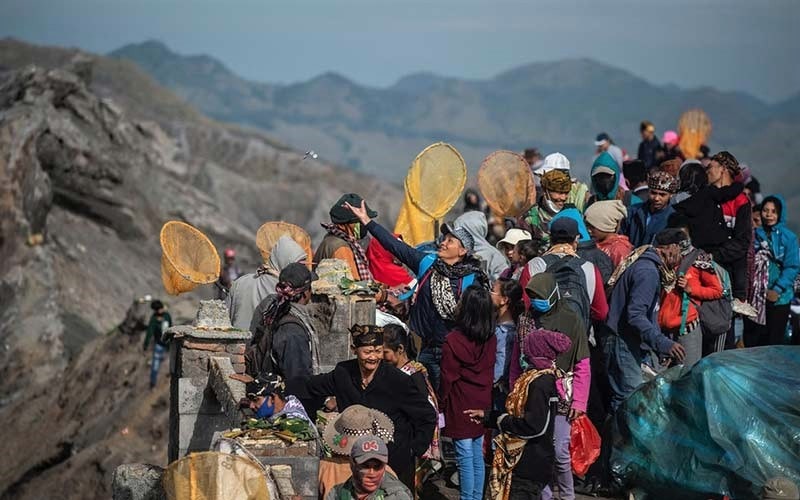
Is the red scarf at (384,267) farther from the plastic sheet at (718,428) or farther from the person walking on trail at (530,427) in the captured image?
the person walking on trail at (530,427)

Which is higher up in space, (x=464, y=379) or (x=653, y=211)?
(x=653, y=211)

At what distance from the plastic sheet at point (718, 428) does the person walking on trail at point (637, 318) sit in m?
0.38

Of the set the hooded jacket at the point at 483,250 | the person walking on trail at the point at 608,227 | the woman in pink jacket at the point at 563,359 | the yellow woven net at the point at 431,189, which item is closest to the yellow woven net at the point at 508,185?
the yellow woven net at the point at 431,189

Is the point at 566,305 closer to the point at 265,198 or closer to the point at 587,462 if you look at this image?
the point at 587,462

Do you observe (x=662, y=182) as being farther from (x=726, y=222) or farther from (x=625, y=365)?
(x=625, y=365)

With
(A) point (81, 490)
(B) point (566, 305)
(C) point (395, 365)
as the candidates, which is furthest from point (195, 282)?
(A) point (81, 490)

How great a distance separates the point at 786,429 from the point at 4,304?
965 inches

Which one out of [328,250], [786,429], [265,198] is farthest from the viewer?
[265,198]

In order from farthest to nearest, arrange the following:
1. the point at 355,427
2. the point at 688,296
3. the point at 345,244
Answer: the point at 345,244 < the point at 688,296 < the point at 355,427

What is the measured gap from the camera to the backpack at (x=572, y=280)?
956 cm

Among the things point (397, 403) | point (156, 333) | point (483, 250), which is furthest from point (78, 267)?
point (397, 403)

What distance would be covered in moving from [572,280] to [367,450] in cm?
311

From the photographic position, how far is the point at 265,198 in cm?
6388

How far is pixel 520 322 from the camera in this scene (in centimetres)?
916
